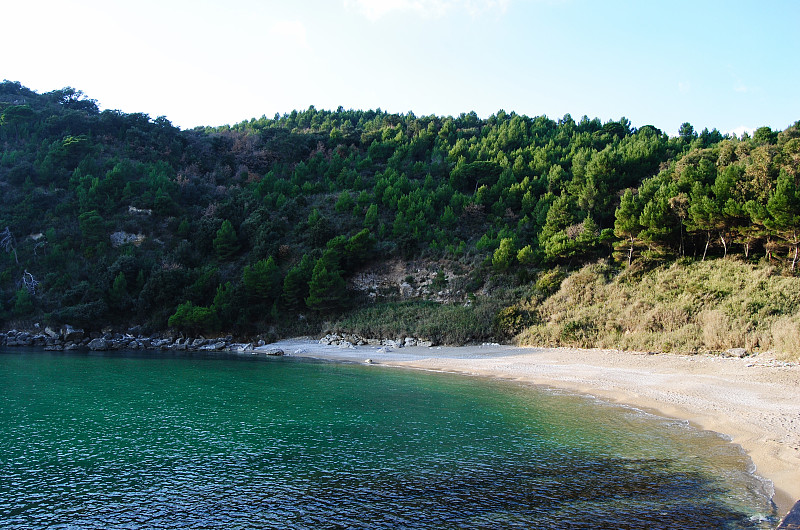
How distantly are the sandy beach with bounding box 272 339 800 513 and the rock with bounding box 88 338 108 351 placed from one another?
16.1 metres

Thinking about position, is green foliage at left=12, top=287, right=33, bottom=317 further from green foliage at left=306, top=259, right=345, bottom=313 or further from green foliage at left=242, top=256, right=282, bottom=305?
green foliage at left=306, top=259, right=345, bottom=313

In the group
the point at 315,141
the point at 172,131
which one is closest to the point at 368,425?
the point at 315,141

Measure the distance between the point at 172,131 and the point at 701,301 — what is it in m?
60.2

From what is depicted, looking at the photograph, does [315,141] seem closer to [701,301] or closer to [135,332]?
[135,332]

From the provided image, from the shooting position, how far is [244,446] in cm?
1063

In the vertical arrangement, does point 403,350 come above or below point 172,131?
below

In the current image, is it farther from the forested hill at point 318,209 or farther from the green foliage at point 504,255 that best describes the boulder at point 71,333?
the green foliage at point 504,255

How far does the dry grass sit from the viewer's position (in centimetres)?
1977

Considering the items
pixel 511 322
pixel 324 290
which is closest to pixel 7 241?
pixel 324 290

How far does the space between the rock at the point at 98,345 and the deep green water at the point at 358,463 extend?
17117mm

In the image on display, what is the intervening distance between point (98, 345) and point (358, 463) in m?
30.1

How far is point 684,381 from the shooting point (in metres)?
16.5

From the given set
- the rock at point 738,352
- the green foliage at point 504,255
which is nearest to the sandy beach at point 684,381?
the rock at point 738,352

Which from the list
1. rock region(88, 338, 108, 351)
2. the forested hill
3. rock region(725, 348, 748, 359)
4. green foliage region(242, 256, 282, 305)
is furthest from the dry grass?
rock region(88, 338, 108, 351)
